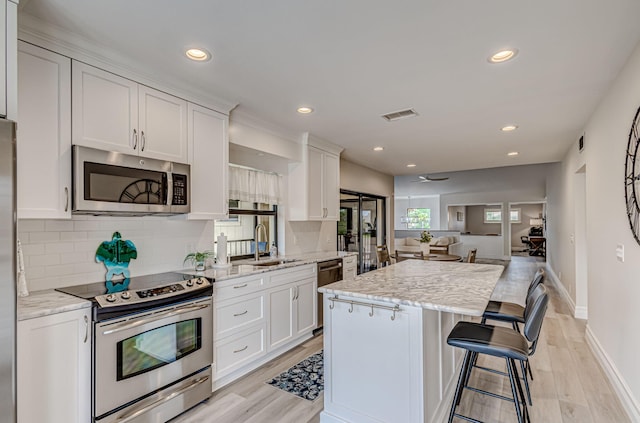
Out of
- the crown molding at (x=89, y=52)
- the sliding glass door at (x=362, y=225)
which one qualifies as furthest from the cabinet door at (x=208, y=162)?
the sliding glass door at (x=362, y=225)

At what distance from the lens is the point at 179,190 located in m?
2.68

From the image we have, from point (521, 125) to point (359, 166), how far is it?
2876 millimetres

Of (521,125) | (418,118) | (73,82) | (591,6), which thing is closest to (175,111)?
(73,82)

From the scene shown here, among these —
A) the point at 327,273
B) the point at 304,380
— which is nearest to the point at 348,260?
the point at 327,273

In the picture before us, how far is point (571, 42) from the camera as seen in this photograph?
2111mm

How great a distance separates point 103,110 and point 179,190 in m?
0.75

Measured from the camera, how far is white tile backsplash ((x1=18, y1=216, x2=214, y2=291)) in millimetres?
2225

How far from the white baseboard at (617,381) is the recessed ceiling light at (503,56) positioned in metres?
2.49

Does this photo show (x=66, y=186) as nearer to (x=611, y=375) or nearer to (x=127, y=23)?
(x=127, y=23)

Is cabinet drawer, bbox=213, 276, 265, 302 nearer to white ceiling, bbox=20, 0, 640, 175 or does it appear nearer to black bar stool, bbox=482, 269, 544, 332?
white ceiling, bbox=20, 0, 640, 175

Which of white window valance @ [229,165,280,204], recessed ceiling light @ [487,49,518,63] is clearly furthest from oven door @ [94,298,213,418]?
recessed ceiling light @ [487,49,518,63]

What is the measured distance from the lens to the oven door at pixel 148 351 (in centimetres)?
198

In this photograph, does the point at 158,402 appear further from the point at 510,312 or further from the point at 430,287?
the point at 510,312

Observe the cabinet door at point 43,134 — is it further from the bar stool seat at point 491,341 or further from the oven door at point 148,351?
the bar stool seat at point 491,341
